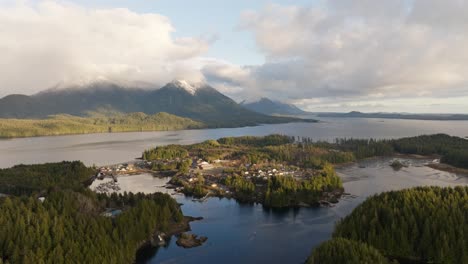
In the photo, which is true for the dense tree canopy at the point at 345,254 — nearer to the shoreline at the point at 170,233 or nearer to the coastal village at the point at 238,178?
the shoreline at the point at 170,233

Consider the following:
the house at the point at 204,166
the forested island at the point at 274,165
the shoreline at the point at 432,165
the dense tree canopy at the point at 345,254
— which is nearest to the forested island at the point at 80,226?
the forested island at the point at 274,165

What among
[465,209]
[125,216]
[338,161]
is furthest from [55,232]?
[338,161]

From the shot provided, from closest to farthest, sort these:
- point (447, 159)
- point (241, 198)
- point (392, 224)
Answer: point (392, 224) → point (241, 198) → point (447, 159)

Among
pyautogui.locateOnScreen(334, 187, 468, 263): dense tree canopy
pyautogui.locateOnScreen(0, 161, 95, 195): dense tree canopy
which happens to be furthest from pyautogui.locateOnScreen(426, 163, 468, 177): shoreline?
pyautogui.locateOnScreen(0, 161, 95, 195): dense tree canopy

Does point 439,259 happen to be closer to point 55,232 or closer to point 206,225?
point 206,225

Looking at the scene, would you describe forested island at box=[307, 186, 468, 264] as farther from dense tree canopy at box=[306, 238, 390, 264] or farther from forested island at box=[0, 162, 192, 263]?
forested island at box=[0, 162, 192, 263]
